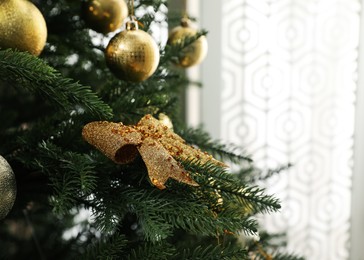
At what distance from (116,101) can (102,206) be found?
0.16 metres

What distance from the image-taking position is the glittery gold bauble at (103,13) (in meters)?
0.58

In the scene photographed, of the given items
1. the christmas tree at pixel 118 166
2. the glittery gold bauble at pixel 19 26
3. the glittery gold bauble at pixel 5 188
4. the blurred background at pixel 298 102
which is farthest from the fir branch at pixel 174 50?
the blurred background at pixel 298 102

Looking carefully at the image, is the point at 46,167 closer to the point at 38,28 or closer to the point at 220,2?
the point at 38,28

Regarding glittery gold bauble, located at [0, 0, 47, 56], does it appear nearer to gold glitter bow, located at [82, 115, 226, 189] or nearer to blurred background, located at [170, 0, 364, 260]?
gold glitter bow, located at [82, 115, 226, 189]

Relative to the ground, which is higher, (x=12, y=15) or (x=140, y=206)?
(x=12, y=15)

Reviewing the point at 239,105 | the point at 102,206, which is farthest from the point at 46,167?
the point at 239,105

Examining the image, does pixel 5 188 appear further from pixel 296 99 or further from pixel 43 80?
pixel 296 99

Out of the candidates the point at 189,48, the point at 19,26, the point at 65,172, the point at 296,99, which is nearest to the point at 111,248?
the point at 65,172

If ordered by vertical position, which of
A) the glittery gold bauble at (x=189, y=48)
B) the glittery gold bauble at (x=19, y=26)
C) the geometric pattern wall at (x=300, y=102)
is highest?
the glittery gold bauble at (x=19, y=26)

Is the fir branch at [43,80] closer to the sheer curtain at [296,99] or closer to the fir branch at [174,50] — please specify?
the fir branch at [174,50]

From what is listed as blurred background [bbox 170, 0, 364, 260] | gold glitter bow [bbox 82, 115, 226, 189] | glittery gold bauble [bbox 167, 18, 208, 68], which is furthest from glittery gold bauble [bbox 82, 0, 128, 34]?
blurred background [bbox 170, 0, 364, 260]

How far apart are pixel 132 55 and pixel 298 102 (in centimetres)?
73

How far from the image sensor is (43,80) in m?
0.38

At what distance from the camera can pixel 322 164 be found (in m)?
1.18
